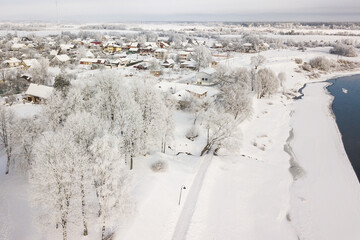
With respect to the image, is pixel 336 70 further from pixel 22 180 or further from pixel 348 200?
pixel 22 180

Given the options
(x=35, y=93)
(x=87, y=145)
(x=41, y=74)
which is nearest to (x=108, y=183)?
(x=87, y=145)

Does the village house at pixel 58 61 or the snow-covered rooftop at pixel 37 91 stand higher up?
the village house at pixel 58 61

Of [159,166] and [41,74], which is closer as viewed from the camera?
[159,166]

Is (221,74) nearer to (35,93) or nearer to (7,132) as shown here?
(35,93)

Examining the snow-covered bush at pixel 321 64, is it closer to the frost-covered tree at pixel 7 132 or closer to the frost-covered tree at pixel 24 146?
the frost-covered tree at pixel 24 146

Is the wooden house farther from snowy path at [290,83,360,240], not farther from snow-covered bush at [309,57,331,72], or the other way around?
snow-covered bush at [309,57,331,72]

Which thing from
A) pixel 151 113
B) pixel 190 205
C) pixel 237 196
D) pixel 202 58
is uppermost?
pixel 202 58

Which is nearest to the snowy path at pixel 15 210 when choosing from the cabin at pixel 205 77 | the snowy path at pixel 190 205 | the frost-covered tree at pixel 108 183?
the frost-covered tree at pixel 108 183
